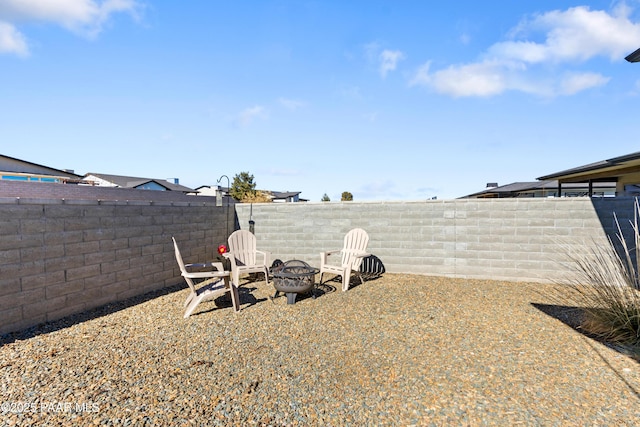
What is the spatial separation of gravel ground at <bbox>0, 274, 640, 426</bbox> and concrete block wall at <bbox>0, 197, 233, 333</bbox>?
26cm

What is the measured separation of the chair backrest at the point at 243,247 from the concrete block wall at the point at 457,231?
1.12m

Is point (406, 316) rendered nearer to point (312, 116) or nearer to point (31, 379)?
point (31, 379)

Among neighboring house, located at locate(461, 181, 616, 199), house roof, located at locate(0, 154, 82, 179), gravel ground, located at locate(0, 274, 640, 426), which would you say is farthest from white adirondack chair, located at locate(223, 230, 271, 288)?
neighboring house, located at locate(461, 181, 616, 199)

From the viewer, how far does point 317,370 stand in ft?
7.74

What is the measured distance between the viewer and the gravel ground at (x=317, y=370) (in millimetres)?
1831

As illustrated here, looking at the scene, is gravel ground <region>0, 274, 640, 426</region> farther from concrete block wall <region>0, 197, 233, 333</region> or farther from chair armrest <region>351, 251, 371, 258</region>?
chair armrest <region>351, 251, 371, 258</region>

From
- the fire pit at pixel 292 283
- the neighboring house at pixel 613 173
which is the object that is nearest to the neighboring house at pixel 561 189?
the neighboring house at pixel 613 173

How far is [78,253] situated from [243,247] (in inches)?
95.0

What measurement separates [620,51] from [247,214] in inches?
335

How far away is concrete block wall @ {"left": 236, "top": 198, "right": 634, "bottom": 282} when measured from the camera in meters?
5.18

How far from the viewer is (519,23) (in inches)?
271

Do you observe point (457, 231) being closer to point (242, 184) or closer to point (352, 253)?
point (352, 253)

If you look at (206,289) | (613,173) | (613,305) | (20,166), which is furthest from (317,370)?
(20,166)

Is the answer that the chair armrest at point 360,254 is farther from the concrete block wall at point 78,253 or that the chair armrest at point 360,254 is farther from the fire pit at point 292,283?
the concrete block wall at point 78,253
